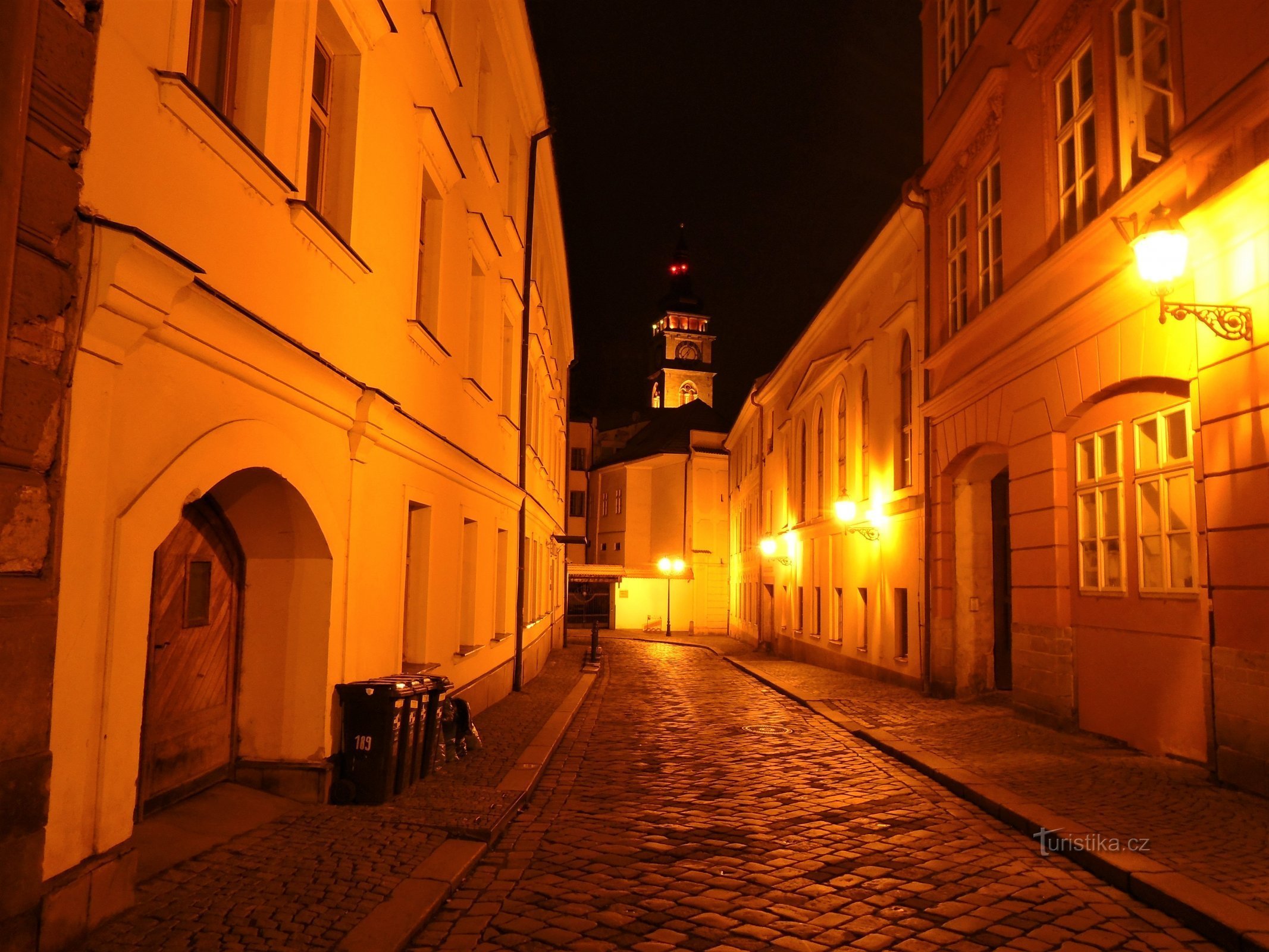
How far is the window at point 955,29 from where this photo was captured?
50.4 feet

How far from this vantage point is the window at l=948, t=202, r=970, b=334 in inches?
601

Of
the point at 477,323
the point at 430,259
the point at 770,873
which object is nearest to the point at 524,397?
the point at 477,323

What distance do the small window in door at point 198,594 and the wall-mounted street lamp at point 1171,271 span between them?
7.65 meters

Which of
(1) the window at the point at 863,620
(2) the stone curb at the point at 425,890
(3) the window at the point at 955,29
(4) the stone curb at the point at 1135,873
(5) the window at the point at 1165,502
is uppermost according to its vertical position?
(3) the window at the point at 955,29

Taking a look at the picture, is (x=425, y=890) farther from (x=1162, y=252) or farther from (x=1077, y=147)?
(x=1077, y=147)

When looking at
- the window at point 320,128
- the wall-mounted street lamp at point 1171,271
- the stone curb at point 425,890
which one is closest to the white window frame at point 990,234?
the wall-mounted street lamp at point 1171,271

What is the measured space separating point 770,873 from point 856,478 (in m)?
15.9

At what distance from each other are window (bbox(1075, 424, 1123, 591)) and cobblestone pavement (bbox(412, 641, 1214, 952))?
3.16 m

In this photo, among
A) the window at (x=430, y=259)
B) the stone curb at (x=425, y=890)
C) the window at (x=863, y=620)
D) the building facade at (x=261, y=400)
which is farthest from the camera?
the window at (x=863, y=620)

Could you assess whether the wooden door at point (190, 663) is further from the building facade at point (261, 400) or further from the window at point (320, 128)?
the window at point (320, 128)

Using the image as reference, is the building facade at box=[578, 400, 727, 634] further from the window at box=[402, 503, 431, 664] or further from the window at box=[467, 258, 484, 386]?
the window at box=[402, 503, 431, 664]

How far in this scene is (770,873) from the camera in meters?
6.19

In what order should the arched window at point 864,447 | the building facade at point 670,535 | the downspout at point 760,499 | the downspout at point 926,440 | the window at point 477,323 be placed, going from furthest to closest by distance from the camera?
the building facade at point 670,535 < the downspout at point 760,499 < the arched window at point 864,447 < the downspout at point 926,440 < the window at point 477,323

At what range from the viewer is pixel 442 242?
11.2 meters
